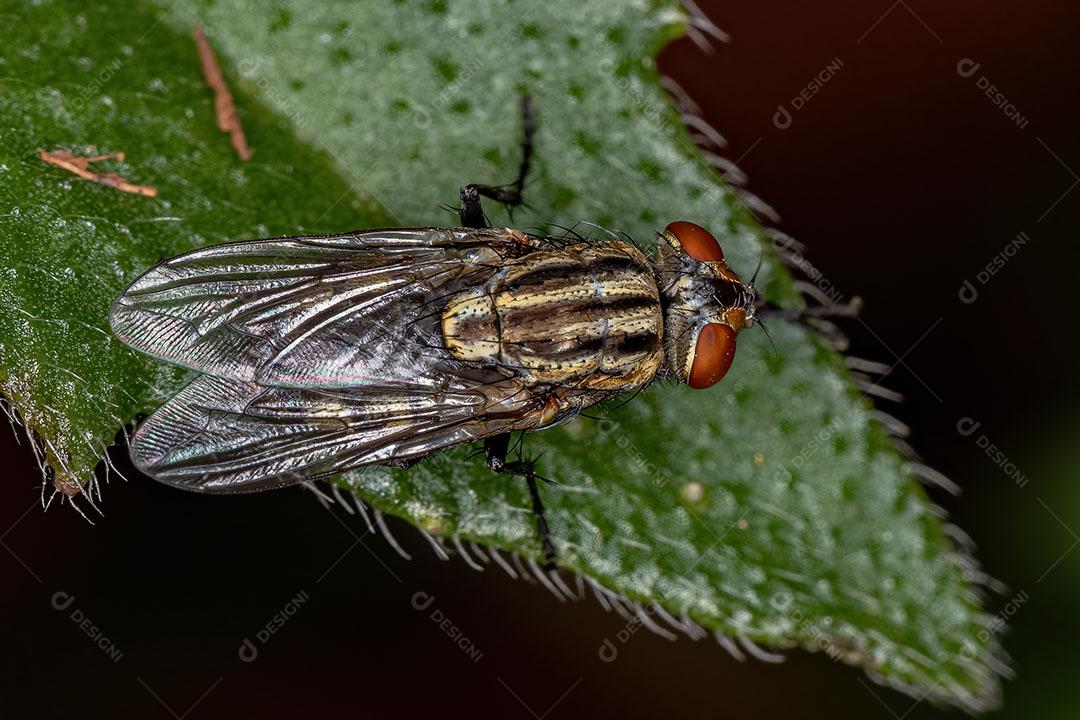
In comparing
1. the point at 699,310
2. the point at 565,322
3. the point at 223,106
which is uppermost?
the point at 699,310

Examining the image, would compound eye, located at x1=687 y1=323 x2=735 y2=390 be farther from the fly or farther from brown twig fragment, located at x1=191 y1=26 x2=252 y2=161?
brown twig fragment, located at x1=191 y1=26 x2=252 y2=161

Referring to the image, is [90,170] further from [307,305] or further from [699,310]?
[699,310]

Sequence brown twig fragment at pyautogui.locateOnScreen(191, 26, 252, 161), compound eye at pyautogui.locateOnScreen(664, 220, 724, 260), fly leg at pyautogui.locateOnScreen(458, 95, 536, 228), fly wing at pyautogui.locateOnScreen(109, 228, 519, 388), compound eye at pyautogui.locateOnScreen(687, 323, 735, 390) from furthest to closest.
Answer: fly leg at pyautogui.locateOnScreen(458, 95, 536, 228) < brown twig fragment at pyautogui.locateOnScreen(191, 26, 252, 161) < compound eye at pyautogui.locateOnScreen(664, 220, 724, 260) < compound eye at pyautogui.locateOnScreen(687, 323, 735, 390) < fly wing at pyautogui.locateOnScreen(109, 228, 519, 388)

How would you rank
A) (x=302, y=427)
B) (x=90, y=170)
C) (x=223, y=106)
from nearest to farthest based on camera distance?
(x=302, y=427) < (x=90, y=170) < (x=223, y=106)

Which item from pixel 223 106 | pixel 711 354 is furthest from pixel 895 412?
pixel 223 106

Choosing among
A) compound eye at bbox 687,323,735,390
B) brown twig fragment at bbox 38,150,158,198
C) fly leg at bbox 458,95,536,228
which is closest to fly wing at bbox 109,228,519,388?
fly leg at bbox 458,95,536,228

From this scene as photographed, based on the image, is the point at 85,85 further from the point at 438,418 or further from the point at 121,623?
the point at 121,623
